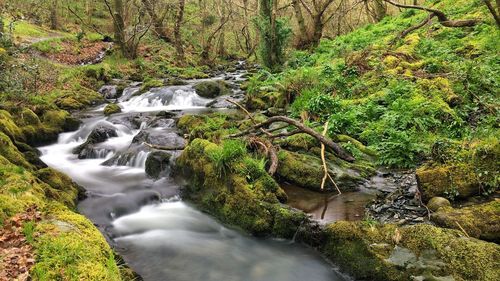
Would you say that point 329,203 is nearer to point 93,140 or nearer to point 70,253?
point 70,253

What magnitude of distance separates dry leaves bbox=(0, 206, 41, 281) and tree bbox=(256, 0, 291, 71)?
55.5ft

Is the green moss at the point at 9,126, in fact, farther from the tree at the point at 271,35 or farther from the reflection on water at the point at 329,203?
the tree at the point at 271,35

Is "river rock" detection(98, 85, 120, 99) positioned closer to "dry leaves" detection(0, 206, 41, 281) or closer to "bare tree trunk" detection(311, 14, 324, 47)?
"bare tree trunk" detection(311, 14, 324, 47)

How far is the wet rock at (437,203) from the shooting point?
20.6 ft

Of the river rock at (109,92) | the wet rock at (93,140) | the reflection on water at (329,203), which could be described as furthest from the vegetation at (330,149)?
the wet rock at (93,140)

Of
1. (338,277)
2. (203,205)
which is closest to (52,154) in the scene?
(203,205)

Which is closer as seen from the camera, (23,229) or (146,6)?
(23,229)

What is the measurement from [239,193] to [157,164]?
3400 millimetres

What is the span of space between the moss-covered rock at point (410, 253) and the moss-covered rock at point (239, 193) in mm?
1158

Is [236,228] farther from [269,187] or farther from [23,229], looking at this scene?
[23,229]

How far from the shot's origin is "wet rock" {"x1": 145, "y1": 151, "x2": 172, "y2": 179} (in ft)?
32.3

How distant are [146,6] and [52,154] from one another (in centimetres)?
1824

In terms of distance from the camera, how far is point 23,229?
15.1 feet

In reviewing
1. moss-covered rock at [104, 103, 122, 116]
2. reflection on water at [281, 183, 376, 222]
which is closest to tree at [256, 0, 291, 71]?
moss-covered rock at [104, 103, 122, 116]
